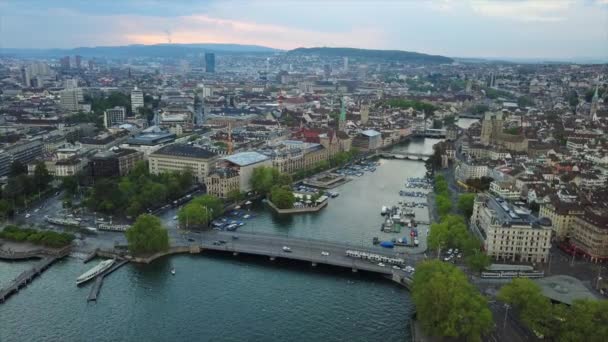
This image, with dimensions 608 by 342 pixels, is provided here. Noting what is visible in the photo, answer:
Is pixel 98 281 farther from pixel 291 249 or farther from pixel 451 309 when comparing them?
pixel 451 309

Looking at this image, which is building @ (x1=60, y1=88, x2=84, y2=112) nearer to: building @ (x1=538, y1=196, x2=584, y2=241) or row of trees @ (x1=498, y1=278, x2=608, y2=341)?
building @ (x1=538, y1=196, x2=584, y2=241)

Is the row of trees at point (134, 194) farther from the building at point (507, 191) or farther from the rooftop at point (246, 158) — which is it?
the building at point (507, 191)

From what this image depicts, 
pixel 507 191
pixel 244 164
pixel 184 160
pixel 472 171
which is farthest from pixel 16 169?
pixel 507 191

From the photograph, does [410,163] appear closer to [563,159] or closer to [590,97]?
[563,159]

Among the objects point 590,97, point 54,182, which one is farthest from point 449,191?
point 590,97

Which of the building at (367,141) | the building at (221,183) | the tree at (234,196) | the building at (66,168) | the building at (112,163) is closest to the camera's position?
the tree at (234,196)

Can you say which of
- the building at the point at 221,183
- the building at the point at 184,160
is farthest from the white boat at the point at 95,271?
the building at the point at 184,160
